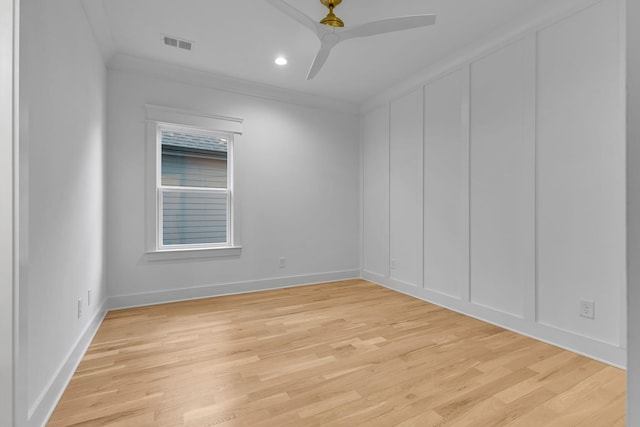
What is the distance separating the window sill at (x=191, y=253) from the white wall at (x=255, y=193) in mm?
52

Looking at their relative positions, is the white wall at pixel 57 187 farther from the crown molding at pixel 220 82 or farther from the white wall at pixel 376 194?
the white wall at pixel 376 194

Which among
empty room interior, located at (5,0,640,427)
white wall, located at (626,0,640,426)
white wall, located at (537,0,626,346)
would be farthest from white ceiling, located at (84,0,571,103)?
white wall, located at (626,0,640,426)

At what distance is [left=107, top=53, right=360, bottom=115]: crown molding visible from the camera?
3321mm

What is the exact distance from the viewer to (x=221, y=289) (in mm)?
3818

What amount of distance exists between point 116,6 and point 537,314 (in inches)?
165

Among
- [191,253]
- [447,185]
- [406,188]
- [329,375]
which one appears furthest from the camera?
[406,188]

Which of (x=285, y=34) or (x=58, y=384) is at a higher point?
(x=285, y=34)

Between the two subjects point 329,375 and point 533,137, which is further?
point 533,137

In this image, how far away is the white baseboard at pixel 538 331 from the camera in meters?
2.13

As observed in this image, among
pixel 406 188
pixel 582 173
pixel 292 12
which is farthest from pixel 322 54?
pixel 582 173

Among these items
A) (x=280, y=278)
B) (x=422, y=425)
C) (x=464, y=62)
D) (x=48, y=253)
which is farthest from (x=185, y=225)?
(x=464, y=62)

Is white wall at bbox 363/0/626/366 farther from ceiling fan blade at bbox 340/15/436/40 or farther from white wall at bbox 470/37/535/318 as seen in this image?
ceiling fan blade at bbox 340/15/436/40

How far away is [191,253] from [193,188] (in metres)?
0.77

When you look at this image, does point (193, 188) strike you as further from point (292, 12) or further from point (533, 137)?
point (533, 137)
